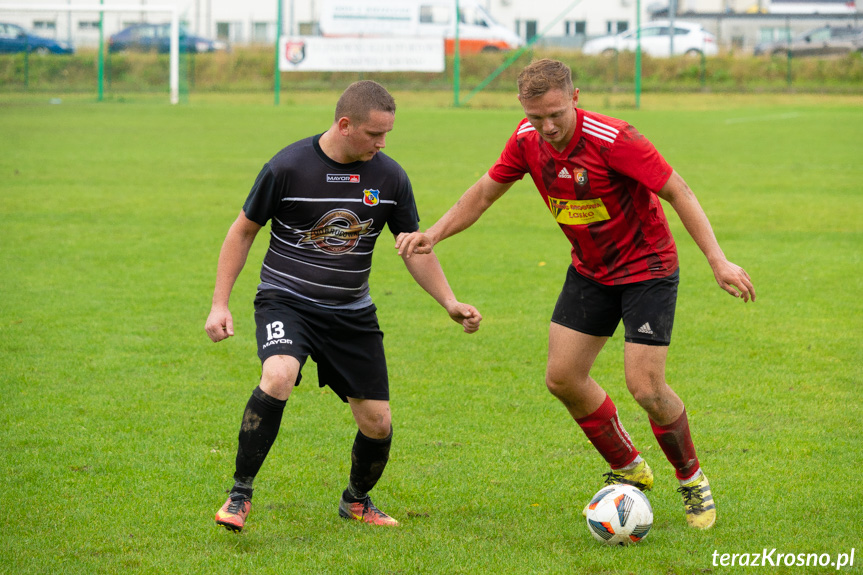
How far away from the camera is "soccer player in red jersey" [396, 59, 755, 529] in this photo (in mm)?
4438

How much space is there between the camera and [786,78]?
4056 cm

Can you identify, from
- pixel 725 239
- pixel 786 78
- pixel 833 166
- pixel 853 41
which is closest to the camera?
pixel 725 239

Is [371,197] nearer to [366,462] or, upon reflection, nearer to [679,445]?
[366,462]

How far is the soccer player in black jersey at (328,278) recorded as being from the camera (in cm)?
432

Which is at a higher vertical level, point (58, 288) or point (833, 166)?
point (833, 166)

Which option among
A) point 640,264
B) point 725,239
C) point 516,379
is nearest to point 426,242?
point 640,264

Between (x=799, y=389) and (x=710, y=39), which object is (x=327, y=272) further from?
(x=710, y=39)

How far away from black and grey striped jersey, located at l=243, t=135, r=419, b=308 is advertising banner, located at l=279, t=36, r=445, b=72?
3188 centimetres

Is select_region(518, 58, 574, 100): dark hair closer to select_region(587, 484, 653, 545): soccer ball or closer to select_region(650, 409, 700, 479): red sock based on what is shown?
select_region(650, 409, 700, 479): red sock

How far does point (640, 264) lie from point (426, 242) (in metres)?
1.02

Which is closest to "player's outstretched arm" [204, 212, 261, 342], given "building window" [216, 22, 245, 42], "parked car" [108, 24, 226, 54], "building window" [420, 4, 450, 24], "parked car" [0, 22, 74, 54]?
"building window" [420, 4, 450, 24]

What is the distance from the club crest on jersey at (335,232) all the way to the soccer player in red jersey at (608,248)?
22 cm

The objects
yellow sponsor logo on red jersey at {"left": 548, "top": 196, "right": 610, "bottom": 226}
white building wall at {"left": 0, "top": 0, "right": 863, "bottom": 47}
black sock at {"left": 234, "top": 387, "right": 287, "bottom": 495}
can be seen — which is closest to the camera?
black sock at {"left": 234, "top": 387, "right": 287, "bottom": 495}

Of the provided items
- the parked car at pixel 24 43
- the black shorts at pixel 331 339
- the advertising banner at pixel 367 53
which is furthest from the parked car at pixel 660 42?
the black shorts at pixel 331 339
